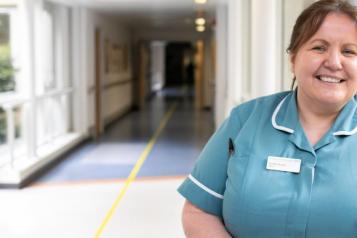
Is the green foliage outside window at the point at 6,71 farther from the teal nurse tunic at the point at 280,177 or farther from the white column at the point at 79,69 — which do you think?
the teal nurse tunic at the point at 280,177

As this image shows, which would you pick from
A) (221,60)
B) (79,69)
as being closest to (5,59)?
(79,69)

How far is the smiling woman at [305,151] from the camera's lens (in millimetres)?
1321

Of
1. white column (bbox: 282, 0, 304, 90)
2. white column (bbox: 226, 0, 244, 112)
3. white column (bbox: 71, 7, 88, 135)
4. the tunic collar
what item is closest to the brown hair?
the tunic collar

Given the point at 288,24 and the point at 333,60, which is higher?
the point at 288,24

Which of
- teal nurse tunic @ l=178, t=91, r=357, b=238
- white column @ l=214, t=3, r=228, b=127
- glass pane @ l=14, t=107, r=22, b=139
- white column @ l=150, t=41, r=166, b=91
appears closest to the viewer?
teal nurse tunic @ l=178, t=91, r=357, b=238

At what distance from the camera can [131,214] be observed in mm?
5117

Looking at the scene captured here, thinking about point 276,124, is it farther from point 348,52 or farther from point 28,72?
point 28,72

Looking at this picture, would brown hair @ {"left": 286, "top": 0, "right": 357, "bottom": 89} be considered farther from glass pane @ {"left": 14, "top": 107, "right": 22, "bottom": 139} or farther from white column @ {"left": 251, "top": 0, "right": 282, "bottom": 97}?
glass pane @ {"left": 14, "top": 107, "right": 22, "bottom": 139}

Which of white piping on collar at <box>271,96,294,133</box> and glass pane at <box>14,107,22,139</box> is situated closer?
white piping on collar at <box>271,96,294,133</box>

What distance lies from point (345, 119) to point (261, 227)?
36 centimetres

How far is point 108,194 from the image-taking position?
5.89m

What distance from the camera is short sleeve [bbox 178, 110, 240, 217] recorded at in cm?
148

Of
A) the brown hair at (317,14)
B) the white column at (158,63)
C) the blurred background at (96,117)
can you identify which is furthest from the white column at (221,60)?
the white column at (158,63)

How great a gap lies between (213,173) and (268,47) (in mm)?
2923
